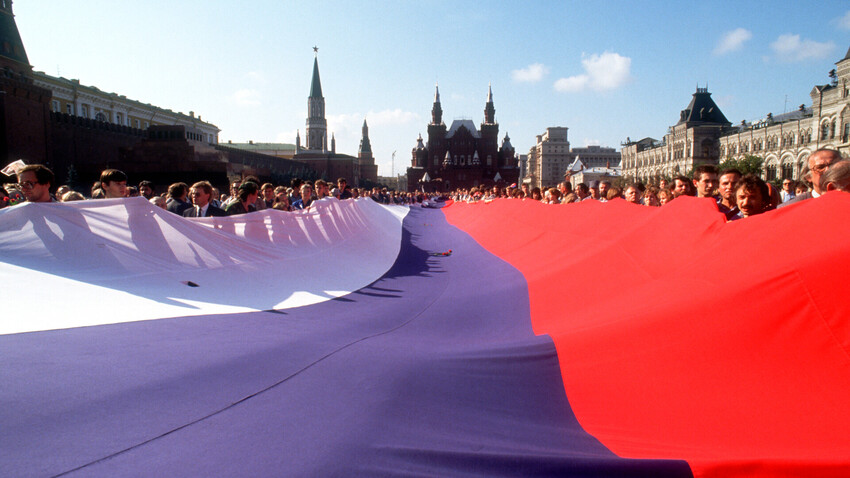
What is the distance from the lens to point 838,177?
4.01 meters

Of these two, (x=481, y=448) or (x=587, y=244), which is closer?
(x=481, y=448)

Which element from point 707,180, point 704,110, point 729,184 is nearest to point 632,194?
point 707,180

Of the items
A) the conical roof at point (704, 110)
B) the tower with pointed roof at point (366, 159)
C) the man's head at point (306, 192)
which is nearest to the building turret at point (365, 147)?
the tower with pointed roof at point (366, 159)

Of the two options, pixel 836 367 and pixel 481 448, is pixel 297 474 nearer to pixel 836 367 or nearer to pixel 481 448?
pixel 481 448

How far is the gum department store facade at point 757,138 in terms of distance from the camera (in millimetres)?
53688

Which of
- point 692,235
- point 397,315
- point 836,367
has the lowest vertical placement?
point 397,315

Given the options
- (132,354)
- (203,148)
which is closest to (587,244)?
(132,354)

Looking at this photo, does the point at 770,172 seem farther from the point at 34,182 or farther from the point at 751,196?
the point at 34,182

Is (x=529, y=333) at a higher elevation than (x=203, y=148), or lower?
lower

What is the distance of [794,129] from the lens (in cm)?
6288

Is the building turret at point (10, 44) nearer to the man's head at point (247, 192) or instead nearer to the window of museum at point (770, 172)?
the man's head at point (247, 192)

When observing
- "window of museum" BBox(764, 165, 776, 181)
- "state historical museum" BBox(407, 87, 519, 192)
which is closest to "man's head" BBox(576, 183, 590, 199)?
"window of museum" BBox(764, 165, 776, 181)

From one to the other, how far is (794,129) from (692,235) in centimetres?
7436

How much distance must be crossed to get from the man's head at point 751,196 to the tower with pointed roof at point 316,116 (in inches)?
5937
